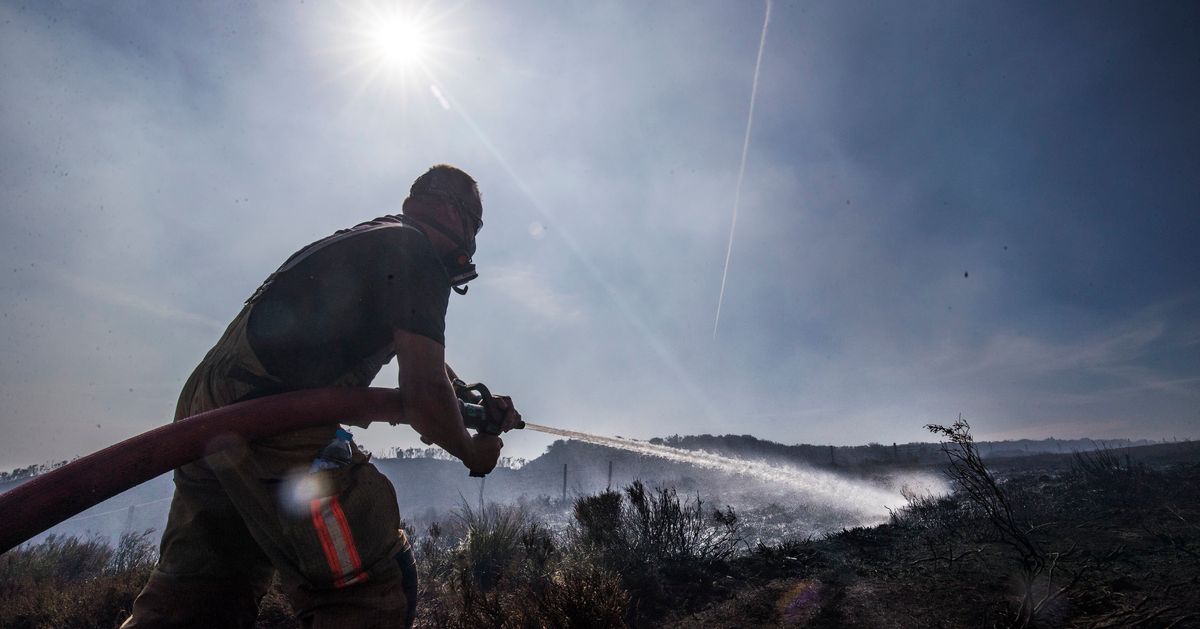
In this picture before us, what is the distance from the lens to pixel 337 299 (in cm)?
174

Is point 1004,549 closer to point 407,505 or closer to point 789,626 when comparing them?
point 789,626

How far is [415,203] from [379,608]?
163 centimetres

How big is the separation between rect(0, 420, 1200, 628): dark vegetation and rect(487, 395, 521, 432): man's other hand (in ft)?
6.62

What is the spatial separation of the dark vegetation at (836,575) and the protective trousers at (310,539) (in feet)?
7.27

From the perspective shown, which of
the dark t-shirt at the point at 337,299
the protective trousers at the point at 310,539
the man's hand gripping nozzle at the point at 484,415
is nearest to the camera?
the protective trousers at the point at 310,539

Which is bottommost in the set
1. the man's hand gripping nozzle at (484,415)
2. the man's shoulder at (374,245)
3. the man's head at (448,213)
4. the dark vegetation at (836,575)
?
the dark vegetation at (836,575)

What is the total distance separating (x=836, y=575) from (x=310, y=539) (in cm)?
542

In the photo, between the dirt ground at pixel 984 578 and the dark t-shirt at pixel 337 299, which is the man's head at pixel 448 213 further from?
the dirt ground at pixel 984 578

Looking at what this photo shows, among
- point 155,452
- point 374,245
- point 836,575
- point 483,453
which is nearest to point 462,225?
point 374,245

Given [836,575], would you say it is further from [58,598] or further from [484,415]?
[58,598]

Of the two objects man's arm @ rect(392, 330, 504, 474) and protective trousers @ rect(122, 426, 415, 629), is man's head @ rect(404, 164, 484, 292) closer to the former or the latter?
man's arm @ rect(392, 330, 504, 474)

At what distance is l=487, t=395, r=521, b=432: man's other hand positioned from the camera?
6.51ft

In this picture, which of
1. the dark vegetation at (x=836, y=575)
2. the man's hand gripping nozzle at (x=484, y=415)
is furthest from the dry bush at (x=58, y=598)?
the man's hand gripping nozzle at (x=484, y=415)

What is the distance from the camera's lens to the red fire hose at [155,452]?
4.36ft
